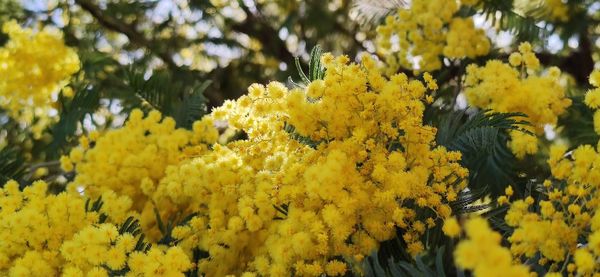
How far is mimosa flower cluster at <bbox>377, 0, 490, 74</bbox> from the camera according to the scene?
132 inches

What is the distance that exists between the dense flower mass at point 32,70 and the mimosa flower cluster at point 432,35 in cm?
152

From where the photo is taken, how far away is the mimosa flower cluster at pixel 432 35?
335 cm

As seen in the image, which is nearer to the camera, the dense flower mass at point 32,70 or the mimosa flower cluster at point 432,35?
the mimosa flower cluster at point 432,35

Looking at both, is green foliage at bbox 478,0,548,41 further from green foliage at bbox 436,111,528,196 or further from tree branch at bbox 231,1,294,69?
tree branch at bbox 231,1,294,69

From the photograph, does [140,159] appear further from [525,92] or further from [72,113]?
[525,92]

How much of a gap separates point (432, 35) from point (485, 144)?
3.15 ft

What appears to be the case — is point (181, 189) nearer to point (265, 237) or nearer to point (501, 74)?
point (265, 237)

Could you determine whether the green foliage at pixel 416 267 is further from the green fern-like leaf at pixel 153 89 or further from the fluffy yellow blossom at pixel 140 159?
the green fern-like leaf at pixel 153 89

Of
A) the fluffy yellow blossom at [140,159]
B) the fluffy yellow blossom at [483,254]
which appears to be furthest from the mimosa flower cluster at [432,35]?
the fluffy yellow blossom at [483,254]

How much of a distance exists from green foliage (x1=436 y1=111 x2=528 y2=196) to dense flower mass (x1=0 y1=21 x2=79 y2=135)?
189 centimetres

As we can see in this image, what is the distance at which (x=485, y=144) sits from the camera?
2.56 m

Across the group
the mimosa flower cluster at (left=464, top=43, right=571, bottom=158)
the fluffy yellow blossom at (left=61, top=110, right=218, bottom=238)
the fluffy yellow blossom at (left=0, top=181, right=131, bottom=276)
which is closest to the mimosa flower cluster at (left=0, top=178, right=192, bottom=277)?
the fluffy yellow blossom at (left=0, top=181, right=131, bottom=276)

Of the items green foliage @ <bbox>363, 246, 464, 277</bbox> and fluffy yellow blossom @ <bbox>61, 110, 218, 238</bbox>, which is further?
fluffy yellow blossom @ <bbox>61, 110, 218, 238</bbox>

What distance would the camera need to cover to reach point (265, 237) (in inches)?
92.7
